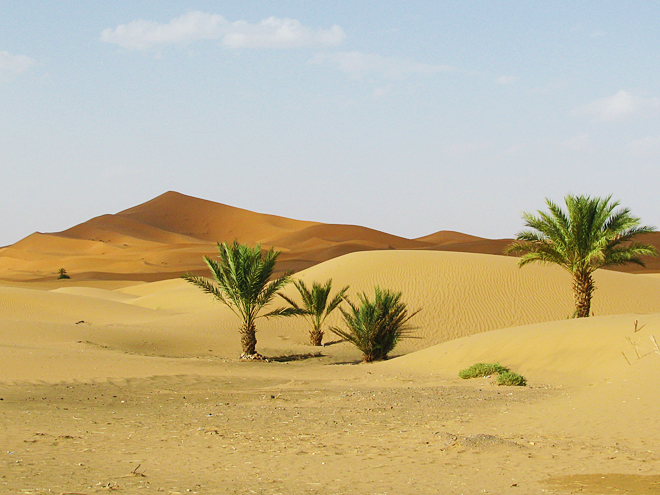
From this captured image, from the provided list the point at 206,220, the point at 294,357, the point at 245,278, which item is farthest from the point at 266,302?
the point at 206,220

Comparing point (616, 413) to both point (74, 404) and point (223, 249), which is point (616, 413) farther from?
point (223, 249)

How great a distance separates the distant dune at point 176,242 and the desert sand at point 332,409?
42005 mm

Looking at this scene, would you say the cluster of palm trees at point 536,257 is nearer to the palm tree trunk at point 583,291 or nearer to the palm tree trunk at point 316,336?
the palm tree trunk at point 583,291

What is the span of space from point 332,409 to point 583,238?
10684 millimetres

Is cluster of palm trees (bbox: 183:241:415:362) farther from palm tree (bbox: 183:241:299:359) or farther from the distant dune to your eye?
the distant dune

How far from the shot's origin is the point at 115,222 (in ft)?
352

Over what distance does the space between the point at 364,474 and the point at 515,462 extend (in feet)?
4.53

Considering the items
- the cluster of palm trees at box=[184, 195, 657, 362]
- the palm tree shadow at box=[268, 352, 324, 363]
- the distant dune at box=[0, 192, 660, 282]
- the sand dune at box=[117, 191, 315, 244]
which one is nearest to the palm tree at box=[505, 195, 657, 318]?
the cluster of palm trees at box=[184, 195, 657, 362]

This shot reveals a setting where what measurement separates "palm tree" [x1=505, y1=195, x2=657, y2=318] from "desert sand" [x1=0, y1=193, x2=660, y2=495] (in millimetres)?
2989

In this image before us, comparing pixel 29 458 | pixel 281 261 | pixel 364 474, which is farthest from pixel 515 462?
pixel 281 261

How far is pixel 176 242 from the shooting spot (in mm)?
97875

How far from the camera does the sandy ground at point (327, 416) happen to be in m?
5.55

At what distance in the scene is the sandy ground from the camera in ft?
18.2

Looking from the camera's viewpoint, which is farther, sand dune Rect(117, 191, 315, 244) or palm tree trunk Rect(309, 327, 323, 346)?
sand dune Rect(117, 191, 315, 244)
